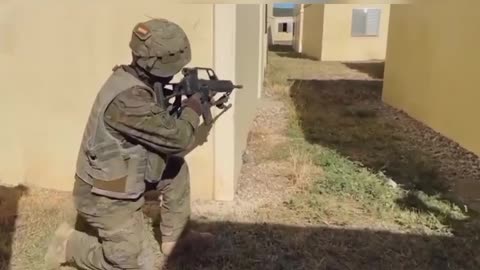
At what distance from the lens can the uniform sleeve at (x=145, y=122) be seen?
2490mm

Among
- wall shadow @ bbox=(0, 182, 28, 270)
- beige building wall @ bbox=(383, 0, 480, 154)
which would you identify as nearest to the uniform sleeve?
wall shadow @ bbox=(0, 182, 28, 270)

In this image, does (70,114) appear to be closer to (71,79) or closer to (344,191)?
(71,79)

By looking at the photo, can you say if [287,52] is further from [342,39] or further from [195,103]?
[195,103]

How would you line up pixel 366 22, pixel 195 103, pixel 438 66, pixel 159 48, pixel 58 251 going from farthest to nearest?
pixel 366 22
pixel 438 66
pixel 58 251
pixel 195 103
pixel 159 48

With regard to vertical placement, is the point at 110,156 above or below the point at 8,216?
above

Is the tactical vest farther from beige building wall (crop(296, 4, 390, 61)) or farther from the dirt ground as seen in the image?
beige building wall (crop(296, 4, 390, 61))

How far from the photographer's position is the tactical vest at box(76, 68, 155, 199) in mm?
2572

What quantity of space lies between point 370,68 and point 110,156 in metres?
11.0

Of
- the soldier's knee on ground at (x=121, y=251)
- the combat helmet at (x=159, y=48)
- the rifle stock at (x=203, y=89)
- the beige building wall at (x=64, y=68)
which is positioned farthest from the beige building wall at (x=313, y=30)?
the soldier's knee on ground at (x=121, y=251)

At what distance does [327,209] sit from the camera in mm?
4023

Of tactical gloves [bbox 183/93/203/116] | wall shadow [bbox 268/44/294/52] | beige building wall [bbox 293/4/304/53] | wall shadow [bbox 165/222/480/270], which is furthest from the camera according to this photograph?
wall shadow [bbox 268/44/294/52]

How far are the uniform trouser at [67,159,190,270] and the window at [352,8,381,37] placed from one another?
39.0ft

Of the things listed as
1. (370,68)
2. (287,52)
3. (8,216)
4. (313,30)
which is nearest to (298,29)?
(287,52)

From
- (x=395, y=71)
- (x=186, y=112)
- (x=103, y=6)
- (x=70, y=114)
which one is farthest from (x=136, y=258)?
(x=395, y=71)
